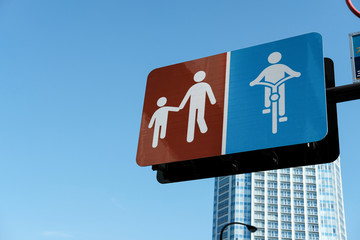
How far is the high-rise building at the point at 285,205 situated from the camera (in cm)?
14100

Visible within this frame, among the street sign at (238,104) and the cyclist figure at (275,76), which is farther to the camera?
the cyclist figure at (275,76)

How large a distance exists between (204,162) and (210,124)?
0.44 metres

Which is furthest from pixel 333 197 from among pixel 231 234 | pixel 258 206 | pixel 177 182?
pixel 177 182

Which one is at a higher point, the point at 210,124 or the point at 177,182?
the point at 210,124

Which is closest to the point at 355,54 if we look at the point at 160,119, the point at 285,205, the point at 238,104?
the point at 238,104

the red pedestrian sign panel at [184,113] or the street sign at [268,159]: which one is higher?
the red pedestrian sign panel at [184,113]

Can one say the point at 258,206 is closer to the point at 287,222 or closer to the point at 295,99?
the point at 287,222

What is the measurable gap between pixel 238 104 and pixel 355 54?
4.63 ft

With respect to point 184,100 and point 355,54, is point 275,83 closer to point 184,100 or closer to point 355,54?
point 355,54

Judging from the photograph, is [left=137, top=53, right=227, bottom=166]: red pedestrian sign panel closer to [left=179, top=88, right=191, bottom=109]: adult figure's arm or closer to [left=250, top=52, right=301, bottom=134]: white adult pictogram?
[left=179, top=88, right=191, bottom=109]: adult figure's arm

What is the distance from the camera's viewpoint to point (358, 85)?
185 inches

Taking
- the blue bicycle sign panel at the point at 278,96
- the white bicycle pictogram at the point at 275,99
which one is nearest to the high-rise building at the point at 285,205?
the blue bicycle sign panel at the point at 278,96

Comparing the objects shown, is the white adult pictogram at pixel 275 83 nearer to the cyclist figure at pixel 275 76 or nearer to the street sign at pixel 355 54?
the cyclist figure at pixel 275 76

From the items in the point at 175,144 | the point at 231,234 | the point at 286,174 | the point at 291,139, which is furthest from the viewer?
the point at 286,174
